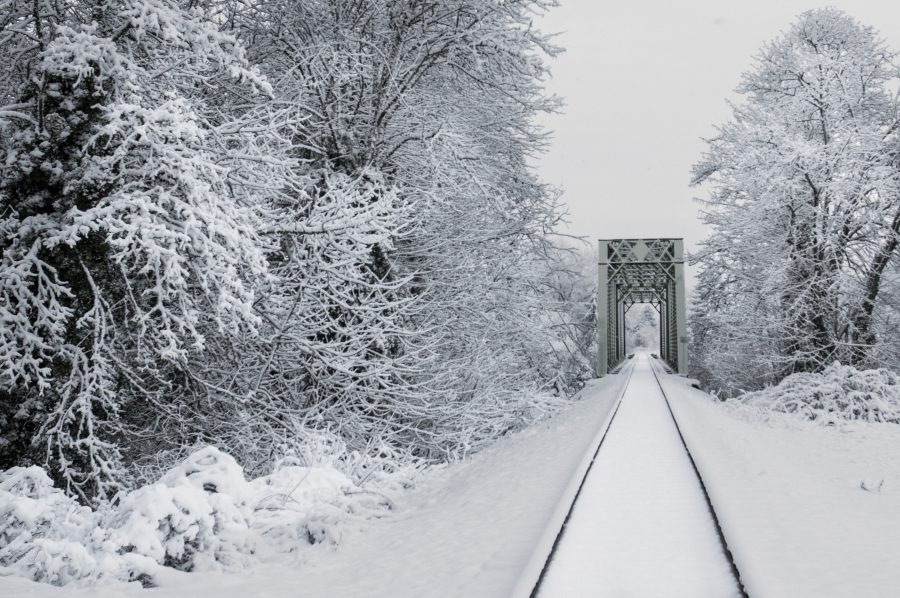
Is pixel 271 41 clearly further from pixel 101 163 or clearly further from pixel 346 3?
pixel 101 163

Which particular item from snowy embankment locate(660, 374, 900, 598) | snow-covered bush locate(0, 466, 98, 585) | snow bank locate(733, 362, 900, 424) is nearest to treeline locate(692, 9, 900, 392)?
snow bank locate(733, 362, 900, 424)

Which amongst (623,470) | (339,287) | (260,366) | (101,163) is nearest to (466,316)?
(339,287)

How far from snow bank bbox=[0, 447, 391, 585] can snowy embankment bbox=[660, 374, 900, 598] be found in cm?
272

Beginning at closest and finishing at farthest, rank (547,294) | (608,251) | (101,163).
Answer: (101,163), (547,294), (608,251)

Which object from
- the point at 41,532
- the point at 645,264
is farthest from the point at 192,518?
the point at 645,264

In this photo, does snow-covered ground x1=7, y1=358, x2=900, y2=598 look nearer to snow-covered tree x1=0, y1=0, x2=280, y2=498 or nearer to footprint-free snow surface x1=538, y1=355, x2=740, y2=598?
footprint-free snow surface x1=538, y1=355, x2=740, y2=598

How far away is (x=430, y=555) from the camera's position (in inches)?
160

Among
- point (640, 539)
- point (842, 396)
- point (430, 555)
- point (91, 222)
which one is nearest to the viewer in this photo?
point (430, 555)

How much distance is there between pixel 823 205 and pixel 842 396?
4600 mm

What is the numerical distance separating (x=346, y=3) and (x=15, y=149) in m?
6.67

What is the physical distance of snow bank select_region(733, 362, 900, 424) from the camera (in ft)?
39.7

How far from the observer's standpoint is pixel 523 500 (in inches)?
210

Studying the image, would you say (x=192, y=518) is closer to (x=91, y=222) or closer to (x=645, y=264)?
(x=91, y=222)

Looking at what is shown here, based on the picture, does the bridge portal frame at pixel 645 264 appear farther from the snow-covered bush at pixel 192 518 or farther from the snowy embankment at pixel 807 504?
the snow-covered bush at pixel 192 518
